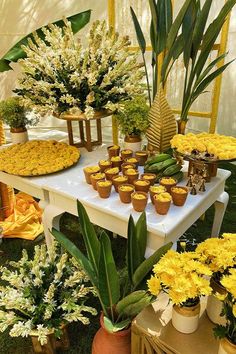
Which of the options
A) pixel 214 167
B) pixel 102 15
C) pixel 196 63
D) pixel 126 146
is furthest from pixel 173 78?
pixel 214 167

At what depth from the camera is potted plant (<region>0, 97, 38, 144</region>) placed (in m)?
1.59

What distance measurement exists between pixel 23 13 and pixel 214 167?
268 cm

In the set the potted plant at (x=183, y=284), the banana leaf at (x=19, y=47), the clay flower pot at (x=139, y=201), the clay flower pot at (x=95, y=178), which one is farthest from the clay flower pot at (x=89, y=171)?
the banana leaf at (x=19, y=47)

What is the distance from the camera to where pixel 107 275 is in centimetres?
84

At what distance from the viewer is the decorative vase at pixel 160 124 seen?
1305 mm

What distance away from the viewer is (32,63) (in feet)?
4.12

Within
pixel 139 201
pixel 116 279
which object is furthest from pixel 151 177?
pixel 116 279

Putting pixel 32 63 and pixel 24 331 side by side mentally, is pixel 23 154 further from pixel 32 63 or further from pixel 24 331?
pixel 24 331

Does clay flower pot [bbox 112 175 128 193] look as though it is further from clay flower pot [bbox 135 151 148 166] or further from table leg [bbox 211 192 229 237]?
table leg [bbox 211 192 229 237]

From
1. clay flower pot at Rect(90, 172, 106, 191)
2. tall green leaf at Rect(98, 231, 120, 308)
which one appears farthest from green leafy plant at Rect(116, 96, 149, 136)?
tall green leaf at Rect(98, 231, 120, 308)

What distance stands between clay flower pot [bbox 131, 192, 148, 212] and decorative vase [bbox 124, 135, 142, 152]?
1.72 ft

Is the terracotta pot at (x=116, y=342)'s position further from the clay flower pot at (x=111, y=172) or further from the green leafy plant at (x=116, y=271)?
the clay flower pot at (x=111, y=172)

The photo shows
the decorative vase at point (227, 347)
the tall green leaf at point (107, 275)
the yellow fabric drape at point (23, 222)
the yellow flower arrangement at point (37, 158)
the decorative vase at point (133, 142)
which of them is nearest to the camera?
the decorative vase at point (227, 347)

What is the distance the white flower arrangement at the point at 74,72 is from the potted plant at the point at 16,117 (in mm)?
297
